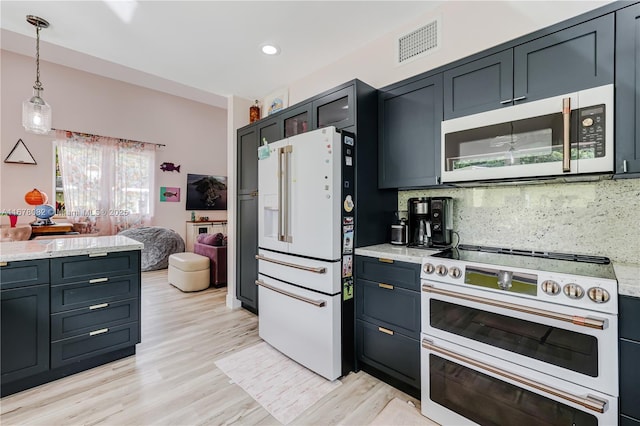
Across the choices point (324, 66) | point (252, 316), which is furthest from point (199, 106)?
point (252, 316)

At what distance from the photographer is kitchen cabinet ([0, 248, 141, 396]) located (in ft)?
6.43

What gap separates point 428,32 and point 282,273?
2374 mm

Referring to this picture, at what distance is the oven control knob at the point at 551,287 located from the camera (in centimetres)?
134

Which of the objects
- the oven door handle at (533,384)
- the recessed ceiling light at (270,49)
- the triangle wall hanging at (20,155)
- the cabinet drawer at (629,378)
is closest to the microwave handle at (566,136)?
the cabinet drawer at (629,378)

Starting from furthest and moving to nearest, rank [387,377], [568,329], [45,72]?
[45,72] → [387,377] → [568,329]

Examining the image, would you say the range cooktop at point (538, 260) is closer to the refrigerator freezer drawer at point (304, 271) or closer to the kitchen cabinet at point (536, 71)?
the refrigerator freezer drawer at point (304, 271)

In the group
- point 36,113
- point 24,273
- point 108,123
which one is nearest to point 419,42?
point 24,273

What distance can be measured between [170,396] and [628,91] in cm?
325

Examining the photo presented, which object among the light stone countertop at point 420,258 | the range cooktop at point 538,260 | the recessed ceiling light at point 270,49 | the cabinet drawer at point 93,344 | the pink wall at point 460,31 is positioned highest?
the recessed ceiling light at point 270,49

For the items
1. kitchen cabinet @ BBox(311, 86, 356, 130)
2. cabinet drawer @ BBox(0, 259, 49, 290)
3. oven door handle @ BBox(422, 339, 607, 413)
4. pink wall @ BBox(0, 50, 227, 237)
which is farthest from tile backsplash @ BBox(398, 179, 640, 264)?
pink wall @ BBox(0, 50, 227, 237)

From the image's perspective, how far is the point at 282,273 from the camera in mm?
2523

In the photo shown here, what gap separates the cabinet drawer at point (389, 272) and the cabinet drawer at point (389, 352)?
0.36 meters

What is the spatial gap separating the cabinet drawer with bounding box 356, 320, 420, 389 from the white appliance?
0.42ft

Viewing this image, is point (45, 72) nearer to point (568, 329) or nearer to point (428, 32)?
point (428, 32)
